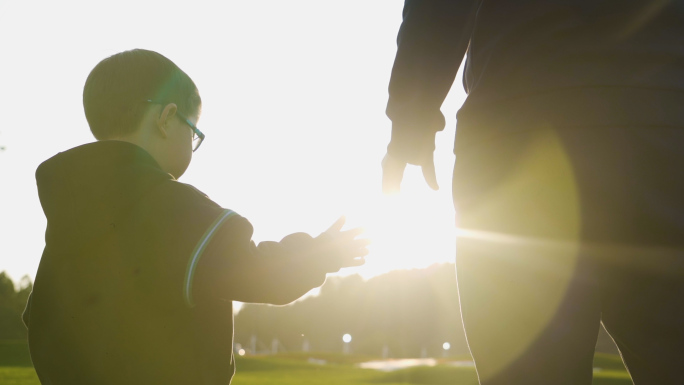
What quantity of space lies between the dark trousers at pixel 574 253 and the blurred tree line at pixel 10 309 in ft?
246

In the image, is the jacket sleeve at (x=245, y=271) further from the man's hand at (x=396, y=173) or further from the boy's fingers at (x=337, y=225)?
the man's hand at (x=396, y=173)

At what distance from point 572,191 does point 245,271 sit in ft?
3.94

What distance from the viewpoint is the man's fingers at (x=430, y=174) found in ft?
7.04

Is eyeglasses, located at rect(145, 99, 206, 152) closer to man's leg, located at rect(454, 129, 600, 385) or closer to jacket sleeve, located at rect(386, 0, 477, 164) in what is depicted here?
jacket sleeve, located at rect(386, 0, 477, 164)

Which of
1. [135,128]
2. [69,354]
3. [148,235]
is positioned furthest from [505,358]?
[135,128]

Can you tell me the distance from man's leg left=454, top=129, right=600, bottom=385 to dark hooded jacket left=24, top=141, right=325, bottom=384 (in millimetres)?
806

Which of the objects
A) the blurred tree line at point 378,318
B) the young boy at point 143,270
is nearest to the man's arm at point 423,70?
the young boy at point 143,270

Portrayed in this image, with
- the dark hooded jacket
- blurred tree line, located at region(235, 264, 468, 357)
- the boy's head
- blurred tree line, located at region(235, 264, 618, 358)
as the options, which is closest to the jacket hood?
the dark hooded jacket

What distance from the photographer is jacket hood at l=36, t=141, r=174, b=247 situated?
7.43 feet

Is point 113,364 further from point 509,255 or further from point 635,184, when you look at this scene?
point 635,184

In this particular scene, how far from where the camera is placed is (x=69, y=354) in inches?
89.5

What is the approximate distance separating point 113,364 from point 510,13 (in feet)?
6.33

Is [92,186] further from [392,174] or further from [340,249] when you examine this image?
[392,174]

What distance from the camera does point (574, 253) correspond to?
170cm
